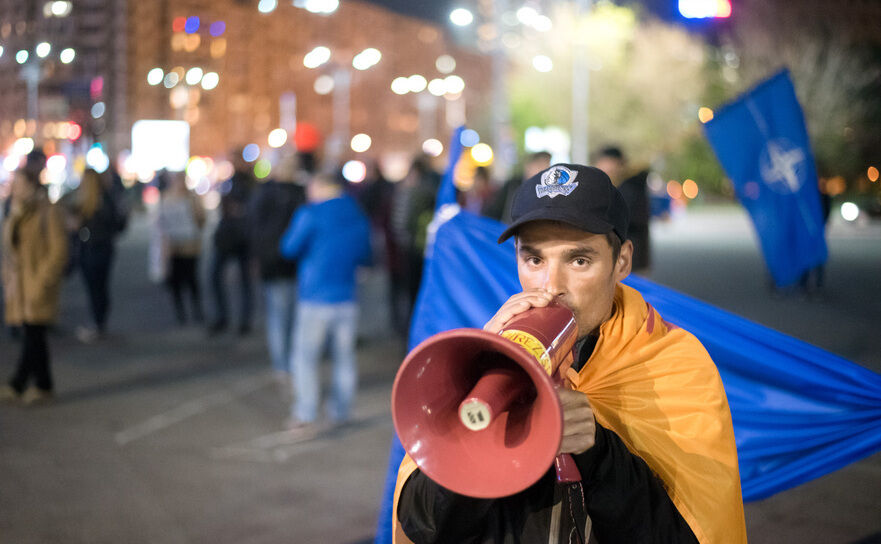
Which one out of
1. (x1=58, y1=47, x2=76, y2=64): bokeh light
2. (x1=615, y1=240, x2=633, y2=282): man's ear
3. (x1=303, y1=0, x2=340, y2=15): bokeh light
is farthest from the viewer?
(x1=303, y1=0, x2=340, y2=15): bokeh light

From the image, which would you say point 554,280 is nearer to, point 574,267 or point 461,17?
point 574,267

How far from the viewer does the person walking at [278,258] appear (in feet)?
28.7

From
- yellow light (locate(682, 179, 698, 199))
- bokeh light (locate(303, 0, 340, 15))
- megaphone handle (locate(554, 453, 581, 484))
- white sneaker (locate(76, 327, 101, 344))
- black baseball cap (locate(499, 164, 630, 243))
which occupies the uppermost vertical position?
bokeh light (locate(303, 0, 340, 15))

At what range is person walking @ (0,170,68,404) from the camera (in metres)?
7.71

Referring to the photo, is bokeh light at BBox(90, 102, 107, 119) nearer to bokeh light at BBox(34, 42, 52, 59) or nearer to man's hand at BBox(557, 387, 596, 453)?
bokeh light at BBox(34, 42, 52, 59)

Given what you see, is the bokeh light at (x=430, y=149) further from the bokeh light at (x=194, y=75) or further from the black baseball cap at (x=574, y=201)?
the black baseball cap at (x=574, y=201)

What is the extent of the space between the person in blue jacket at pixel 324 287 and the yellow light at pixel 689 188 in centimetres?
4354

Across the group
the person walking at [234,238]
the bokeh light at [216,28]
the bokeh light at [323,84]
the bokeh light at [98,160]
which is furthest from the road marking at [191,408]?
the bokeh light at [323,84]

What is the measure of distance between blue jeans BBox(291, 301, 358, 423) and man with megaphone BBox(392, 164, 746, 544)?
5133 mm

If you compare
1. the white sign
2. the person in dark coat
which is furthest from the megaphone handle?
the white sign

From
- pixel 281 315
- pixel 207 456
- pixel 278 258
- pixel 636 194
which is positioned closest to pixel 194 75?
pixel 278 258

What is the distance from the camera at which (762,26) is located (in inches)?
1615

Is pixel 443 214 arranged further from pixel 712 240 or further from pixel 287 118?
pixel 287 118

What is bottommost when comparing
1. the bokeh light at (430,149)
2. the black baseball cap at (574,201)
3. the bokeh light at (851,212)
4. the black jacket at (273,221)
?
the bokeh light at (851,212)
